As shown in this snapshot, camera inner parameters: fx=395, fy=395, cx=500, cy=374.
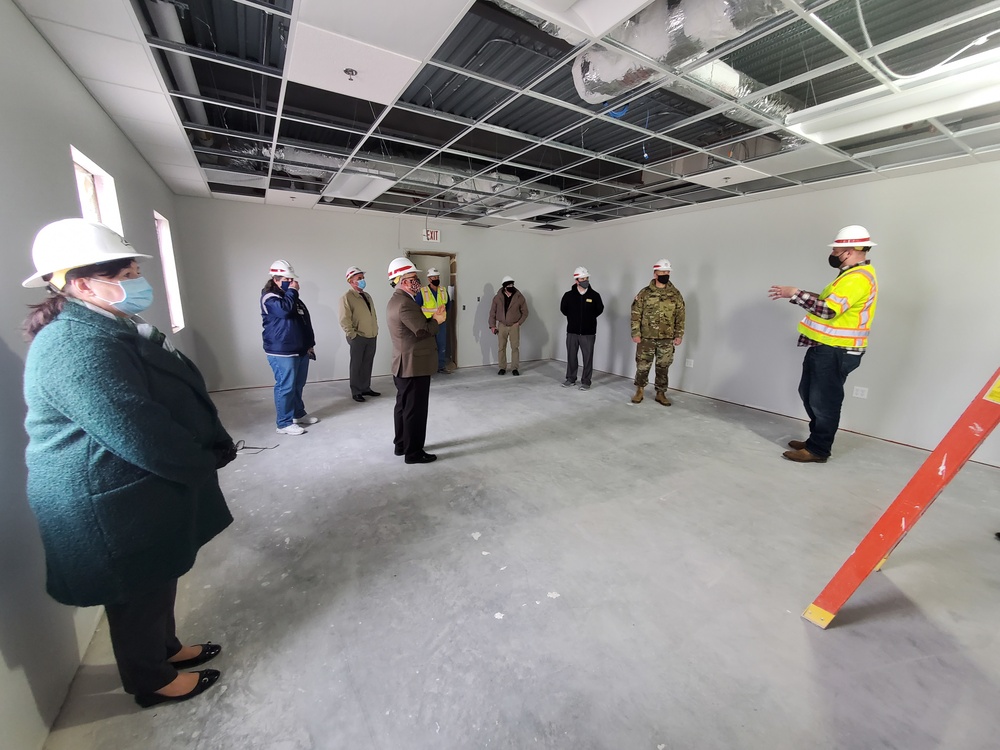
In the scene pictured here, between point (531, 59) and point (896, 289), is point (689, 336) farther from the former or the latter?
point (531, 59)

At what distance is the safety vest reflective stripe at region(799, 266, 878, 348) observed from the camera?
2.89 metres

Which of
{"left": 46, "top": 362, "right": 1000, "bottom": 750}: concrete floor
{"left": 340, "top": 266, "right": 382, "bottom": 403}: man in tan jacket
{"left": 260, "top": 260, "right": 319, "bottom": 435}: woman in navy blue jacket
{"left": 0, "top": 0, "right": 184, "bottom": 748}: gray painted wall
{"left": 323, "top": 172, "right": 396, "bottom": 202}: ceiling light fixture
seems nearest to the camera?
{"left": 0, "top": 0, "right": 184, "bottom": 748}: gray painted wall

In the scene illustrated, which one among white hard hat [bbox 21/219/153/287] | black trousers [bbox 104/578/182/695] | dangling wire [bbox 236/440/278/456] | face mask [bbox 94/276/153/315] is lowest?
dangling wire [bbox 236/440/278/456]

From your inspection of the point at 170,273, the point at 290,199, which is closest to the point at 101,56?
the point at 170,273

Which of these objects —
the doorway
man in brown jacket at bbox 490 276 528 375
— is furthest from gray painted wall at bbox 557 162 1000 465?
the doorway

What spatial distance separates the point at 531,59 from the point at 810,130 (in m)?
2.05

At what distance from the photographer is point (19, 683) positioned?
44.2 inches

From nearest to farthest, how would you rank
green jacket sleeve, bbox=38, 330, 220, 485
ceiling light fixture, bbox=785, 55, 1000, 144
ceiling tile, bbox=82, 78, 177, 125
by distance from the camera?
green jacket sleeve, bbox=38, 330, 220, 485 < ceiling light fixture, bbox=785, 55, 1000, 144 < ceiling tile, bbox=82, 78, 177, 125

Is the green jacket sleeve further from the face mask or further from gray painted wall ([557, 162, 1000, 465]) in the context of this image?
gray painted wall ([557, 162, 1000, 465])

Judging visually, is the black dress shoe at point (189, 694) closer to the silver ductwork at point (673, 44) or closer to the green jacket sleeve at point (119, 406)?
the green jacket sleeve at point (119, 406)

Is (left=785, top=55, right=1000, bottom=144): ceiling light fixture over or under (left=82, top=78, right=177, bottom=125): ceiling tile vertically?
over

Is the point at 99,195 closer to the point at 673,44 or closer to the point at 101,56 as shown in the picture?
the point at 101,56

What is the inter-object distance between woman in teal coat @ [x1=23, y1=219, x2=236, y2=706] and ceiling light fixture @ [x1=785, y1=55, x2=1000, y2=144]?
3.55m

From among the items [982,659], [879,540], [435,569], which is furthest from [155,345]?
[982,659]
